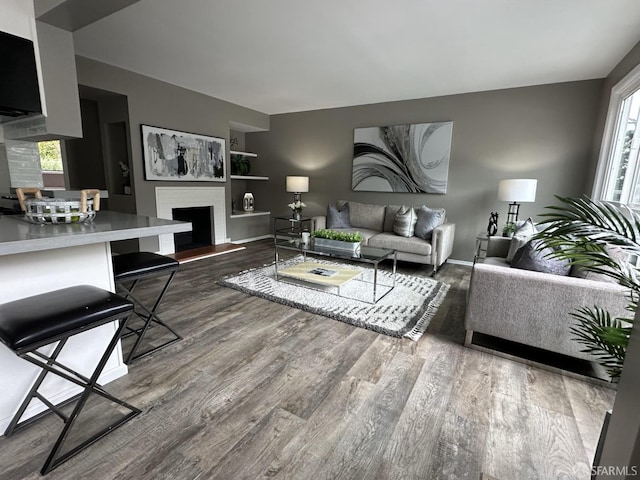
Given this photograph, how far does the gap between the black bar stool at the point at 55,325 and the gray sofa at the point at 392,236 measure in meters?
3.35

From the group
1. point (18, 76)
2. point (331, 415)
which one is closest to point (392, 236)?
point (331, 415)

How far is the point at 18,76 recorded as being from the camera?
1.99 meters

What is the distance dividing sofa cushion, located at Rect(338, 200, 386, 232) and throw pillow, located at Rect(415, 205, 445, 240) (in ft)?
2.24

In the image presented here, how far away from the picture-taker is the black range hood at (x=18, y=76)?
191 cm

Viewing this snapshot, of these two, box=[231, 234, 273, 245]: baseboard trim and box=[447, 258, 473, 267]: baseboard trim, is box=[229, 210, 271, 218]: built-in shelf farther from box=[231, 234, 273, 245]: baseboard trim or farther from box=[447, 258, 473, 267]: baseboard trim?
box=[447, 258, 473, 267]: baseboard trim

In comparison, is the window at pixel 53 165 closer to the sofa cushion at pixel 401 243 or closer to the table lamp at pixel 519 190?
the sofa cushion at pixel 401 243

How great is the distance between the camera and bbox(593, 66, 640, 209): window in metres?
2.73

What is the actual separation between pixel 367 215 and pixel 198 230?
9.89ft

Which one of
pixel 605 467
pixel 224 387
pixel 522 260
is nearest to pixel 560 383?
pixel 522 260

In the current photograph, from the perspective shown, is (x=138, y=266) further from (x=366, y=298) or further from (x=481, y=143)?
(x=481, y=143)

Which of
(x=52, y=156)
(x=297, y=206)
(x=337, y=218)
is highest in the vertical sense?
(x=52, y=156)

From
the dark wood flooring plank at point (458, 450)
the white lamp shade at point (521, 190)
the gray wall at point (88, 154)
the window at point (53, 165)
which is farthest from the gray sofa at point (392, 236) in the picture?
the window at point (53, 165)

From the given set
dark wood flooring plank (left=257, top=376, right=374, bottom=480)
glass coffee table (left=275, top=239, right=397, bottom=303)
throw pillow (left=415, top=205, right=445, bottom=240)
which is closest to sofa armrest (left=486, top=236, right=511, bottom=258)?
throw pillow (left=415, top=205, right=445, bottom=240)

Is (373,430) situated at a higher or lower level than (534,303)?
lower
